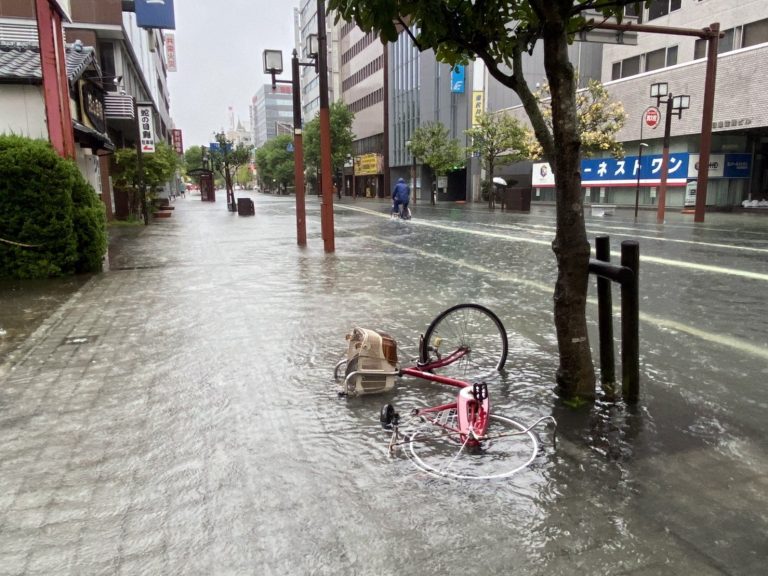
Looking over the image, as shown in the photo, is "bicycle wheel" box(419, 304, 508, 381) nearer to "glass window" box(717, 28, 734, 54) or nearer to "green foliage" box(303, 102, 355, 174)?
"glass window" box(717, 28, 734, 54)

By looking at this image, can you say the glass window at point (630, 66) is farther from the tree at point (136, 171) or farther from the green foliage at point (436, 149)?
the tree at point (136, 171)

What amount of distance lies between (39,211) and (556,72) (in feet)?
30.1

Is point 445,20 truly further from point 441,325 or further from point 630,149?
point 630,149

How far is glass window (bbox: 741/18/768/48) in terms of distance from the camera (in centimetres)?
2833

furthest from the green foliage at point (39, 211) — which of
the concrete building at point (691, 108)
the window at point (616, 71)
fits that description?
the window at point (616, 71)

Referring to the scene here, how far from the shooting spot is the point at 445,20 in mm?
4609

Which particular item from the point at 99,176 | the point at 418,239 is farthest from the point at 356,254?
the point at 99,176

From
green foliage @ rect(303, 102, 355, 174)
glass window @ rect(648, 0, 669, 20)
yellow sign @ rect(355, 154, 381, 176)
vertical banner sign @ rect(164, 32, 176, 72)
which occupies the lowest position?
yellow sign @ rect(355, 154, 381, 176)

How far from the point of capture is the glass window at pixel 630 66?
36188 mm

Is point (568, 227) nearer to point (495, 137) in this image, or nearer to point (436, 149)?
point (495, 137)

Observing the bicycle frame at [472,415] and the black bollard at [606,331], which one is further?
the black bollard at [606,331]

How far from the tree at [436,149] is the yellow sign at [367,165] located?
2235cm

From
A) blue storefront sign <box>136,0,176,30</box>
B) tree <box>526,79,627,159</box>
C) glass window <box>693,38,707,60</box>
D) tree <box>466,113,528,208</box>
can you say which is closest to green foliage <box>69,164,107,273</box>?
tree <box>526,79,627,159</box>

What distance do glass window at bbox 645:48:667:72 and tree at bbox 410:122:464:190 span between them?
12943mm
